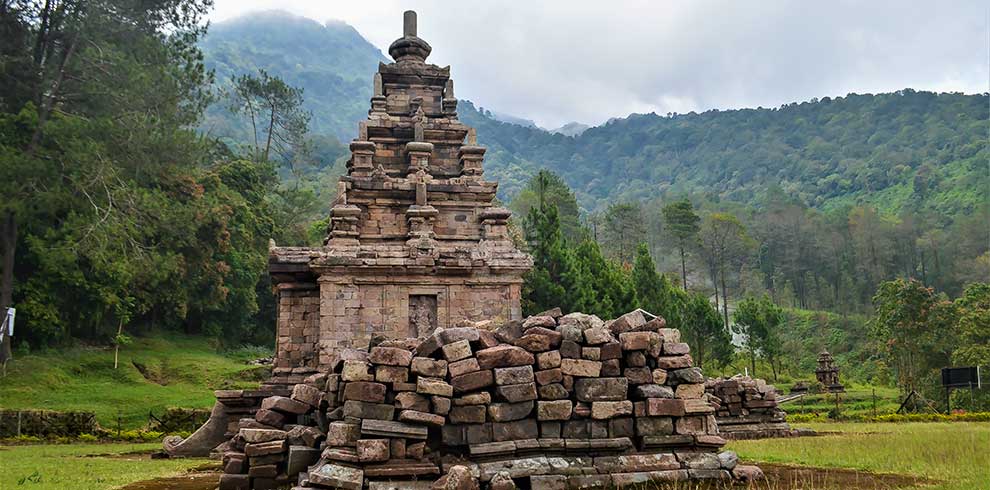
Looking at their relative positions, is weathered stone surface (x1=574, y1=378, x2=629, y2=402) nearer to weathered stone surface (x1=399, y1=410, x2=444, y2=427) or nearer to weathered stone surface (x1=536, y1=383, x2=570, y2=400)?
weathered stone surface (x1=536, y1=383, x2=570, y2=400)

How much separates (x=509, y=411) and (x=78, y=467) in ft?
28.6

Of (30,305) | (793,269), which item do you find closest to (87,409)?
(30,305)

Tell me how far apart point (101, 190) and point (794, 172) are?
358ft

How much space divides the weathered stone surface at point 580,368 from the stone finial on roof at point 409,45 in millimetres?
16329

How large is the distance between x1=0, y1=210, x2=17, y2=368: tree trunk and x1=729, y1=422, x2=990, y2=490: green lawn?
24.6 meters

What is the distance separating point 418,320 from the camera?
17516 millimetres

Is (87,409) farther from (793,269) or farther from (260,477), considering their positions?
(793,269)

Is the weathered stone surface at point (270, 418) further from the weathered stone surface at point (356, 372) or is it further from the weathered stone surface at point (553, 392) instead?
the weathered stone surface at point (553, 392)

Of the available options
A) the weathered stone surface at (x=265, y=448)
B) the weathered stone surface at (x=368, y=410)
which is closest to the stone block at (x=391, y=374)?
the weathered stone surface at (x=368, y=410)

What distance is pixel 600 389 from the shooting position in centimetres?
812

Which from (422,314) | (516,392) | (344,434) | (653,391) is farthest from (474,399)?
(422,314)

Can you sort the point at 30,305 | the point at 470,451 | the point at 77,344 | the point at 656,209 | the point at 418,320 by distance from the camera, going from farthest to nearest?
1. the point at 656,209
2. the point at 77,344
3. the point at 30,305
4. the point at 418,320
5. the point at 470,451

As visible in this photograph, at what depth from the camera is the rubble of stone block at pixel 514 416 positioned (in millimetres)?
7543

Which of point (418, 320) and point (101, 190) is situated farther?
point (101, 190)
